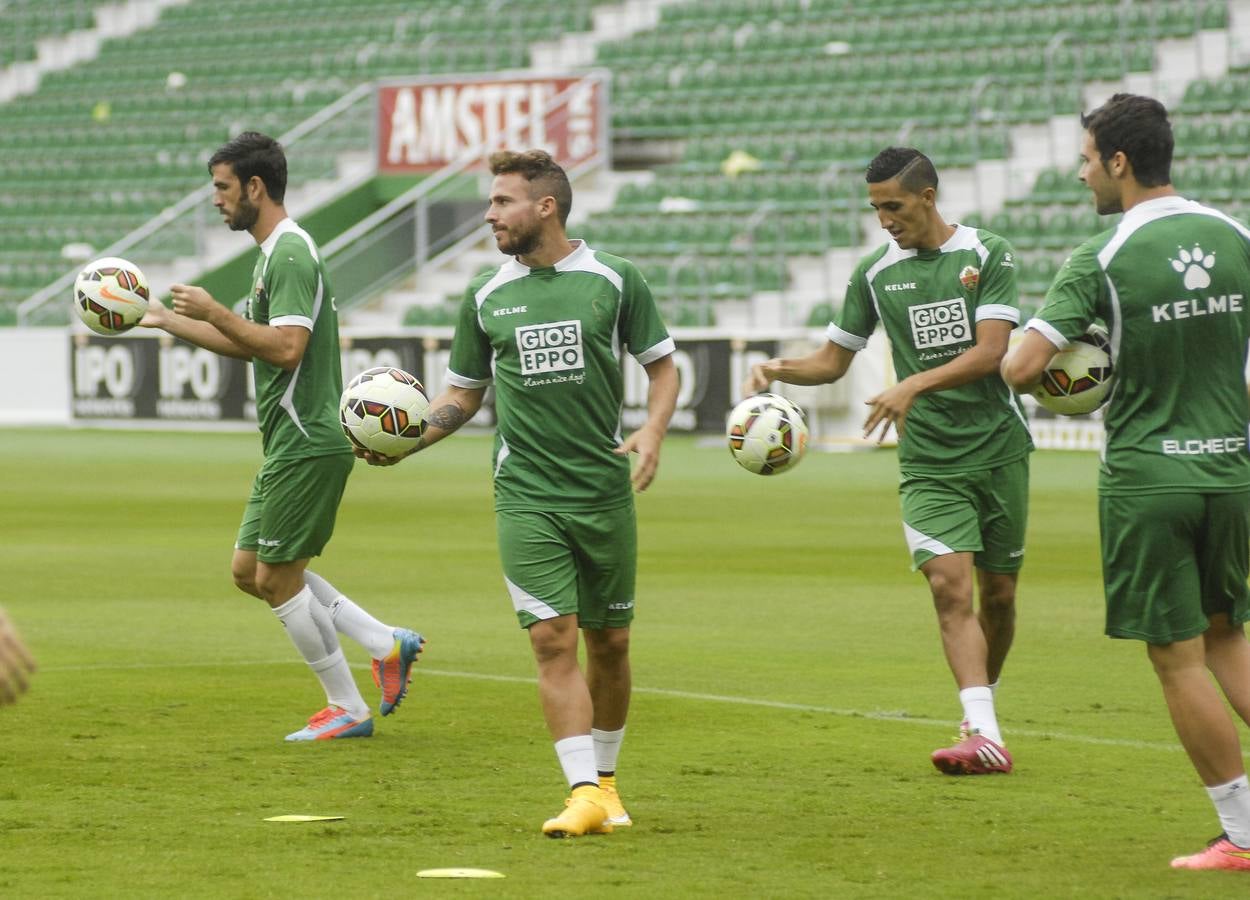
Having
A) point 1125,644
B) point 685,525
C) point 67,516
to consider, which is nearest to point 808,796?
point 1125,644

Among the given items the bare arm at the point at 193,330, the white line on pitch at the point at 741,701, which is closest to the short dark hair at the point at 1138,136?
the white line on pitch at the point at 741,701

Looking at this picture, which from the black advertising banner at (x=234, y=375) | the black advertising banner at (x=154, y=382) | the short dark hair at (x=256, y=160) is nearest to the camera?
the short dark hair at (x=256, y=160)

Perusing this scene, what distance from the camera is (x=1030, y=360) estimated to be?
5.93m

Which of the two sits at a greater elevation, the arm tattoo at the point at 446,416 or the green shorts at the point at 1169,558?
the arm tattoo at the point at 446,416

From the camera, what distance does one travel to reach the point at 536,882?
5.86 meters

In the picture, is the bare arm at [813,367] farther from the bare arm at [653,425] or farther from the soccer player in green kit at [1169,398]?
the soccer player in green kit at [1169,398]

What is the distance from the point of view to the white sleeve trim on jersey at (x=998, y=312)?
26.0 feet

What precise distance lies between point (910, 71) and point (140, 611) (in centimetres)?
2399

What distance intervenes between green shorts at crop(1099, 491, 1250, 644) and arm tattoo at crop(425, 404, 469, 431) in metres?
2.30

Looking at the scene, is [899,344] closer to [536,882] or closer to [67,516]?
[536,882]

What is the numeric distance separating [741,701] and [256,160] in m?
3.21

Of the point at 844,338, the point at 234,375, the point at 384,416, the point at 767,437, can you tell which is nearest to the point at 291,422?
the point at 384,416

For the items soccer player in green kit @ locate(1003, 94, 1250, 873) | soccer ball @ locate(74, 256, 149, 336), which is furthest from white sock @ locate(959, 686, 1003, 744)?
soccer ball @ locate(74, 256, 149, 336)

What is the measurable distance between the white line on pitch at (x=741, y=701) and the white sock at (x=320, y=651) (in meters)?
1.57
